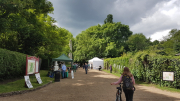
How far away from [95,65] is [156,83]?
83.5 feet

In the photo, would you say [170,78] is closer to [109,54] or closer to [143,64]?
[143,64]

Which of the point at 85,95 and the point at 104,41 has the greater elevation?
the point at 104,41

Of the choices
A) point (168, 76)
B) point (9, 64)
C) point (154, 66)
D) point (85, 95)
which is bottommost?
point (85, 95)

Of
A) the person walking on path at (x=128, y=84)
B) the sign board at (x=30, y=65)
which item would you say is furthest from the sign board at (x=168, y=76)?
the sign board at (x=30, y=65)

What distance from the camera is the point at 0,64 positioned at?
28.8ft

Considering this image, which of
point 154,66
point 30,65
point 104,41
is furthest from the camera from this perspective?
point 104,41

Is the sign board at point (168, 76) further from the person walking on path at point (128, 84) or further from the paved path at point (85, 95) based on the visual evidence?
the person walking on path at point (128, 84)

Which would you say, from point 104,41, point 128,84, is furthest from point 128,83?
point 104,41

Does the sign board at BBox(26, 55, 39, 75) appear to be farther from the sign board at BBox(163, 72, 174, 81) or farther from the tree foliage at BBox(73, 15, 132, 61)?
the tree foliage at BBox(73, 15, 132, 61)

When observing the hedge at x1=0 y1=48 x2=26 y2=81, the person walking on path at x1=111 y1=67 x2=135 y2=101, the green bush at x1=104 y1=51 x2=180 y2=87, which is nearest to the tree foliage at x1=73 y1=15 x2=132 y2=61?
the green bush at x1=104 y1=51 x2=180 y2=87

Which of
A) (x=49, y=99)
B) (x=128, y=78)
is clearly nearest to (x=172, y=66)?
(x=128, y=78)

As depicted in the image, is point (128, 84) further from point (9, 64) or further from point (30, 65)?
point (9, 64)

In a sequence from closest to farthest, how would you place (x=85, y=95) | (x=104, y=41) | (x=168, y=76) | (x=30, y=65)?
(x=85, y=95)
(x=168, y=76)
(x=30, y=65)
(x=104, y=41)

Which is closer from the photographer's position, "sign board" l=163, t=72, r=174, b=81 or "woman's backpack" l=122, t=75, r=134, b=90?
"woman's backpack" l=122, t=75, r=134, b=90
